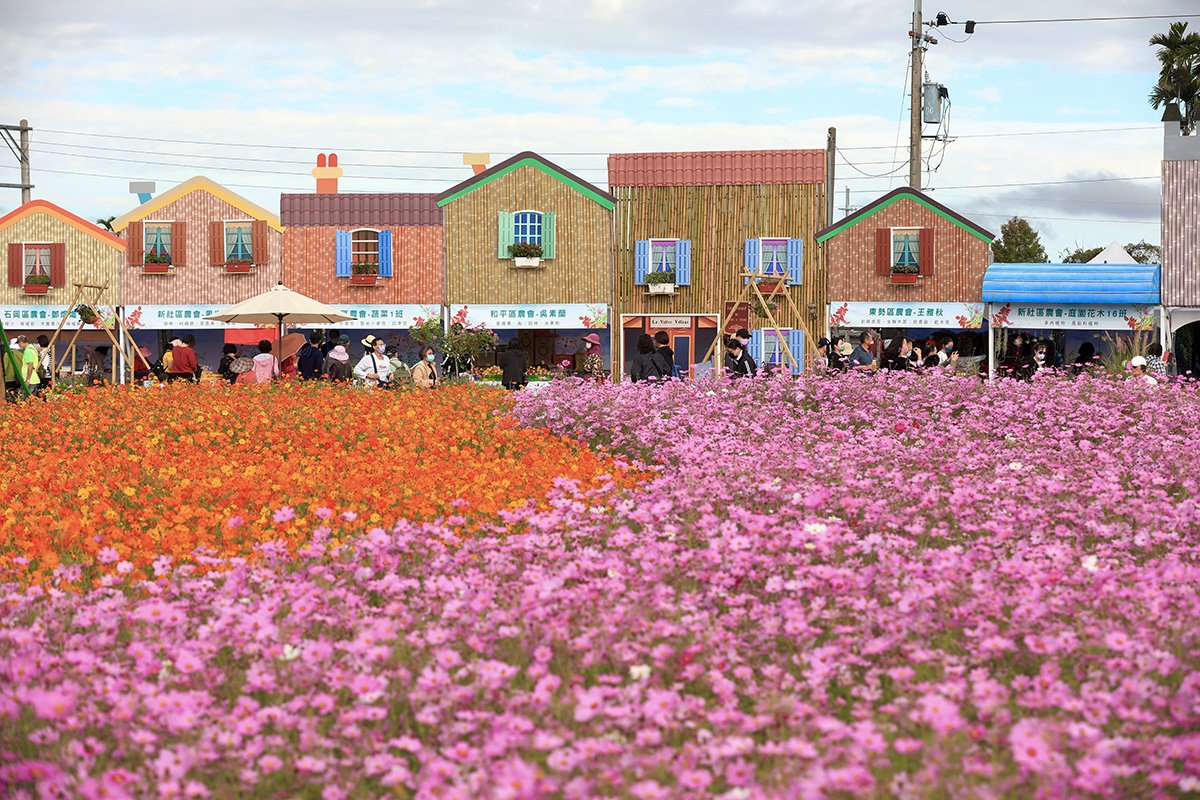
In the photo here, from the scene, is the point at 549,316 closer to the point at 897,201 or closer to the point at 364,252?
the point at 364,252

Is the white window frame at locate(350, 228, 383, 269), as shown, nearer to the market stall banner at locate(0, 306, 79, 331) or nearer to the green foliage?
the market stall banner at locate(0, 306, 79, 331)

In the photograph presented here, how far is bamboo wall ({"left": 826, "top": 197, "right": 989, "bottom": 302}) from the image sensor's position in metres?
34.7

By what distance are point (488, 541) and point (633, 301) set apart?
1158 inches

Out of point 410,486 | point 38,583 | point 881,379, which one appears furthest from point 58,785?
point 881,379

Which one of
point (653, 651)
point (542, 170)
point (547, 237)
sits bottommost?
point (653, 651)

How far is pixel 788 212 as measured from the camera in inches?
1410

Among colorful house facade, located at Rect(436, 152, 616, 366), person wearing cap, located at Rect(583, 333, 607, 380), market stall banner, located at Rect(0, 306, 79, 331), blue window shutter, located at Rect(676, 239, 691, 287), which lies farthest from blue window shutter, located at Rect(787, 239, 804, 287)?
market stall banner, located at Rect(0, 306, 79, 331)

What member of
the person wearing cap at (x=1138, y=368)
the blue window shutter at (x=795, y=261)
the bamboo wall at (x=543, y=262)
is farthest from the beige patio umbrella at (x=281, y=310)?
the person wearing cap at (x=1138, y=368)

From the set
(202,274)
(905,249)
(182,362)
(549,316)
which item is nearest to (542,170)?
(549,316)

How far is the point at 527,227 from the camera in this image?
36.3 m

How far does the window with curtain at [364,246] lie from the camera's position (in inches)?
1433

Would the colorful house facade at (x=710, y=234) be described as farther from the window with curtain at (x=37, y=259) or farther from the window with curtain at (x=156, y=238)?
the window with curtain at (x=37, y=259)

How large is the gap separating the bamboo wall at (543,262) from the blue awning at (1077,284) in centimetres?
1006

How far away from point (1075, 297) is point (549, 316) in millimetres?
13132
